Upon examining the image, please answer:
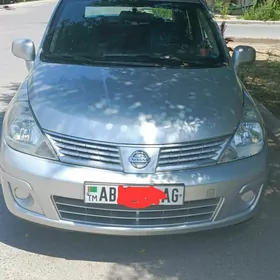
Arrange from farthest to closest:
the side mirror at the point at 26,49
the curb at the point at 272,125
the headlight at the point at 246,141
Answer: the curb at the point at 272,125 < the side mirror at the point at 26,49 < the headlight at the point at 246,141

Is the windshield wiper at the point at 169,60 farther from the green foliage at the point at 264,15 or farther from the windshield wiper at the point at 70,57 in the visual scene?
the green foliage at the point at 264,15

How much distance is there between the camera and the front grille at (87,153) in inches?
133

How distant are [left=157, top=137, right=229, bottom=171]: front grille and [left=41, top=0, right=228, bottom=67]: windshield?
1168mm

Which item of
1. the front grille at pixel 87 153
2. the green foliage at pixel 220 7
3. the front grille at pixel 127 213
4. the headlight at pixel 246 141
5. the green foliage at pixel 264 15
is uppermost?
the front grille at pixel 87 153

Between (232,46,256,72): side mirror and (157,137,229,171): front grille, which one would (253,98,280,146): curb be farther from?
(157,137,229,171): front grille

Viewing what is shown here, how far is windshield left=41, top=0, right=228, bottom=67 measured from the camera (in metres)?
4.58

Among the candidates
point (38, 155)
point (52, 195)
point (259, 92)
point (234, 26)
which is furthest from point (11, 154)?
point (234, 26)

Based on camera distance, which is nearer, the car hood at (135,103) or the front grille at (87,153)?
the front grille at (87,153)

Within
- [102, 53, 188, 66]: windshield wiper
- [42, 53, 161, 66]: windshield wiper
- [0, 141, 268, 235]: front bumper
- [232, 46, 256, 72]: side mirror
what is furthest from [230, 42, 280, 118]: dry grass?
[0, 141, 268, 235]: front bumper

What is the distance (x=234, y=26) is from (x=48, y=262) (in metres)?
15.4

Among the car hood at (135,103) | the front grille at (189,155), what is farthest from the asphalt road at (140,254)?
the car hood at (135,103)

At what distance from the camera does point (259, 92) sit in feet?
29.0

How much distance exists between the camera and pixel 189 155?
3.48m

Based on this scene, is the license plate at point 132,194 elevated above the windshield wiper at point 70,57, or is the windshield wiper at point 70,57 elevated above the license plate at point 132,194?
the windshield wiper at point 70,57
